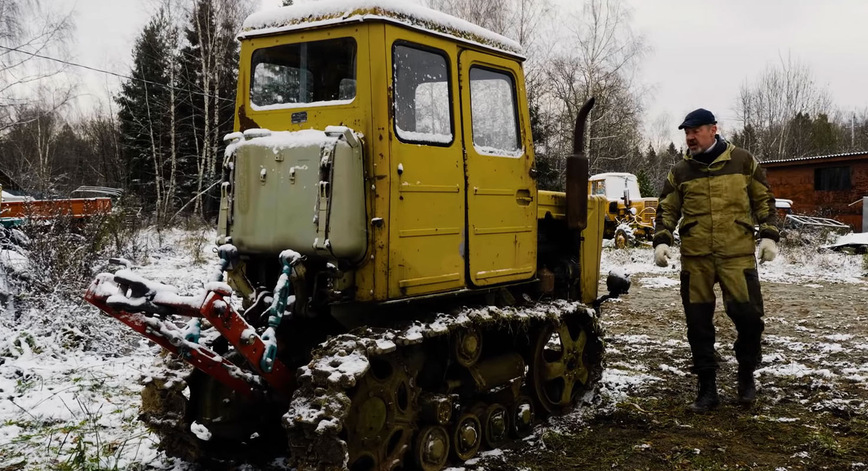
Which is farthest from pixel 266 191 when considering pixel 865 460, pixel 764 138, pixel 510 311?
pixel 764 138

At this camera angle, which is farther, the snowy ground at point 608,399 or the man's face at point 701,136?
the man's face at point 701,136

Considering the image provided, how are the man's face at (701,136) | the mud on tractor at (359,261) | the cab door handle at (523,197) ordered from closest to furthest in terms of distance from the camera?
the mud on tractor at (359,261)
the cab door handle at (523,197)
the man's face at (701,136)

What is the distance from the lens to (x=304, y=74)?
4.45 meters

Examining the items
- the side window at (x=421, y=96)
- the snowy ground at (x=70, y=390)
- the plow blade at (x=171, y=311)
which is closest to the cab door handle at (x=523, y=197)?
the side window at (x=421, y=96)

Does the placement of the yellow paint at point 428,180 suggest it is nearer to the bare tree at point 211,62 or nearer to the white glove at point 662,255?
the white glove at point 662,255

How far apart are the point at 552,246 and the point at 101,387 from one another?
152 inches

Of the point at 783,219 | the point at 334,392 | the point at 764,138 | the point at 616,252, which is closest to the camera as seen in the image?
the point at 334,392

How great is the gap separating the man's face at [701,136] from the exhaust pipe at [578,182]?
90 cm

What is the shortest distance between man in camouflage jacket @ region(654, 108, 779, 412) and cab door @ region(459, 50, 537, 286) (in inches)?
47.3

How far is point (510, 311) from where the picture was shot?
4754 mm

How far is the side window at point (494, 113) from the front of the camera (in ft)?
15.6

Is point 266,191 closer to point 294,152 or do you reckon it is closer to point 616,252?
point 294,152

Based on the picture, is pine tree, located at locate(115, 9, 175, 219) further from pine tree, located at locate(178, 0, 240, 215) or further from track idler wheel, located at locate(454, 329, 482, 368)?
track idler wheel, located at locate(454, 329, 482, 368)

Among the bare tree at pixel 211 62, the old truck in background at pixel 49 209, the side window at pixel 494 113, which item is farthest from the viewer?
the bare tree at pixel 211 62
